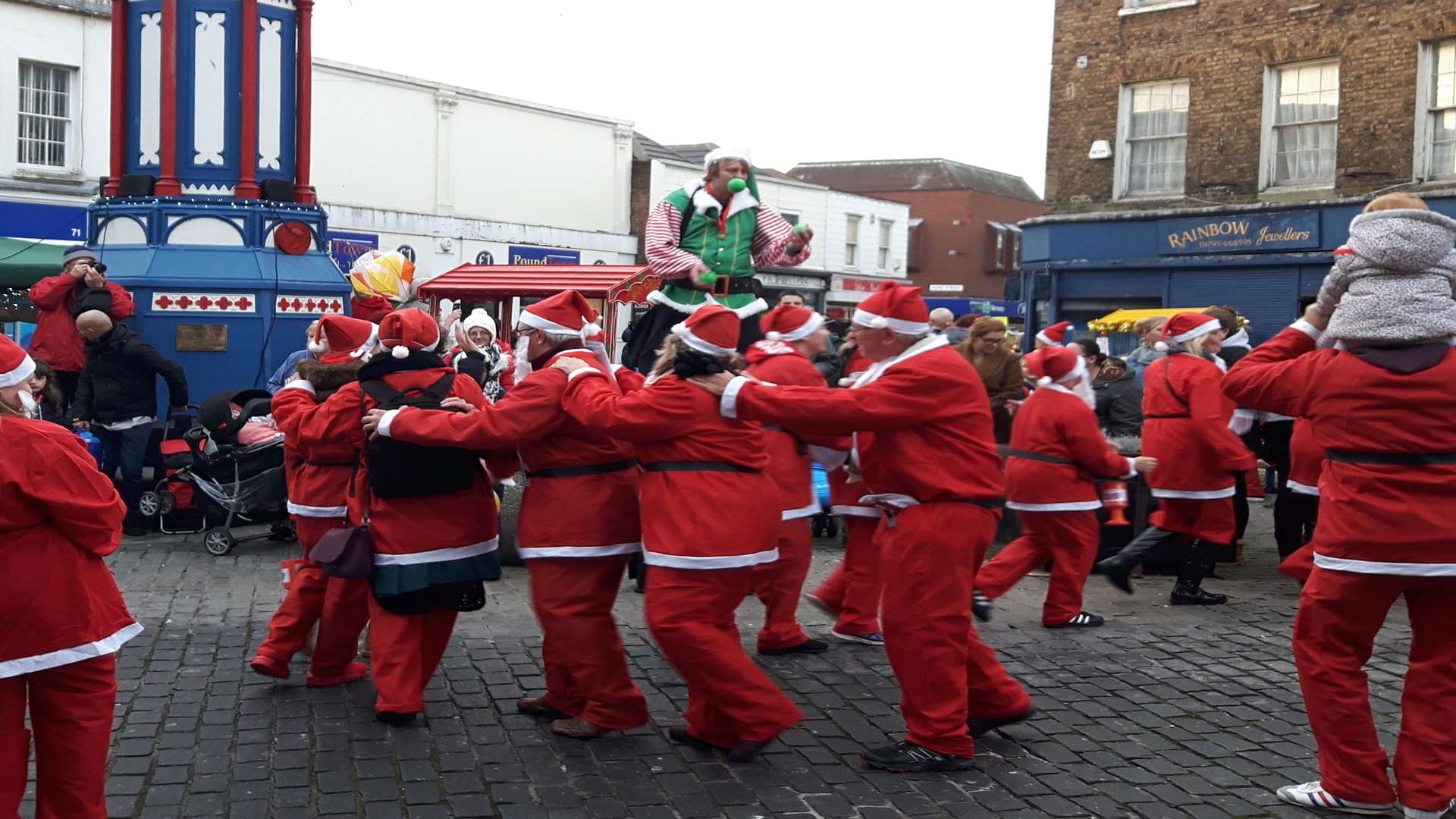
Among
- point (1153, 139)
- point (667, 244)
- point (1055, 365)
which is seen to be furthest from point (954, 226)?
point (667, 244)

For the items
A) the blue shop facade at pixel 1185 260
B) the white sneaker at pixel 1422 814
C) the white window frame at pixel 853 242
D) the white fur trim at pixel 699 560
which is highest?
the white window frame at pixel 853 242

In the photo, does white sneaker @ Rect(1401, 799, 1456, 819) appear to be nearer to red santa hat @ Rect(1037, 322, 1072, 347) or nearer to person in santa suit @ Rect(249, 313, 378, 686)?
person in santa suit @ Rect(249, 313, 378, 686)

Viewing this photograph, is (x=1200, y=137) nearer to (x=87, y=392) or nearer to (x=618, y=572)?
(x=87, y=392)

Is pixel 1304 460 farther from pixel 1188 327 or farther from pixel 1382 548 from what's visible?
pixel 1382 548

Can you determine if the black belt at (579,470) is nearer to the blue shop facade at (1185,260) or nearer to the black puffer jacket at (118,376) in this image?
the black puffer jacket at (118,376)

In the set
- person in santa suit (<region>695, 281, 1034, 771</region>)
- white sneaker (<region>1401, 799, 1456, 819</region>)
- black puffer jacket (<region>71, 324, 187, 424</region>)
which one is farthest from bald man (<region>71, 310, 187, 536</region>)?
white sneaker (<region>1401, 799, 1456, 819</region>)

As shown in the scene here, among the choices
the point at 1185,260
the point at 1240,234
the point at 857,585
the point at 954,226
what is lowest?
the point at 857,585

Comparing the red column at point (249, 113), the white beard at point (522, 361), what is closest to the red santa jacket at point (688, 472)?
the white beard at point (522, 361)

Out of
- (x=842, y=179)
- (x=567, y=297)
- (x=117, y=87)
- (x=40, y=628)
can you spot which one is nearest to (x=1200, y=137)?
(x=117, y=87)

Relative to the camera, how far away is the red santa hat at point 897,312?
5.32 meters

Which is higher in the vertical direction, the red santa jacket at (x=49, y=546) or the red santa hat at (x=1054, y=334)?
the red santa hat at (x=1054, y=334)

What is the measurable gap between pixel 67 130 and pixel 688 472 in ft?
72.8

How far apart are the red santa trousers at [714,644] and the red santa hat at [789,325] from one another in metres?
2.07

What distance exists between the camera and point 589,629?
5.42 m
